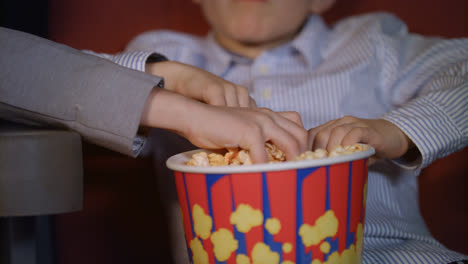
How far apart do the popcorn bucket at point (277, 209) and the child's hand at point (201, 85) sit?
0.60 ft

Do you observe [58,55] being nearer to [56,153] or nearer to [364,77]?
[56,153]

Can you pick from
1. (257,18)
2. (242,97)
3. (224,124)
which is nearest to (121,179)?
(257,18)

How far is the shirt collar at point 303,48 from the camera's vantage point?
3.21ft

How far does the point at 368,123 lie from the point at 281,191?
300 mm

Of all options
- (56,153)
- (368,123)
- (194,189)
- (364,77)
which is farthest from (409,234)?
(56,153)

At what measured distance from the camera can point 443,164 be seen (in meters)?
1.08

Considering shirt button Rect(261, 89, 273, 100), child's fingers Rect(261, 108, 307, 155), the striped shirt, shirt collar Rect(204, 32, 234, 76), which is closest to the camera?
child's fingers Rect(261, 108, 307, 155)

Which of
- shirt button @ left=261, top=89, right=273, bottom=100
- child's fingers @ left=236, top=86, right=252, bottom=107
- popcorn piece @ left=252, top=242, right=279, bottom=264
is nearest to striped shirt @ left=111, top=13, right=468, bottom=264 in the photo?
shirt button @ left=261, top=89, right=273, bottom=100

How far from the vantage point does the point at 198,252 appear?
0.45m

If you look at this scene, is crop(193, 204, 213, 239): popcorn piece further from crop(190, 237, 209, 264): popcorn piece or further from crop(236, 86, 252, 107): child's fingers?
crop(236, 86, 252, 107): child's fingers

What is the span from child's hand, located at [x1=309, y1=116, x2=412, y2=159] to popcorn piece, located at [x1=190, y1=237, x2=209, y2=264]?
0.66 ft

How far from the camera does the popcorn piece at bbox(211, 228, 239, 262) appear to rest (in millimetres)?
413

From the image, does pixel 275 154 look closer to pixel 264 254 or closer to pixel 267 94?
pixel 264 254

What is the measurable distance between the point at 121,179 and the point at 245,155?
0.80 m
